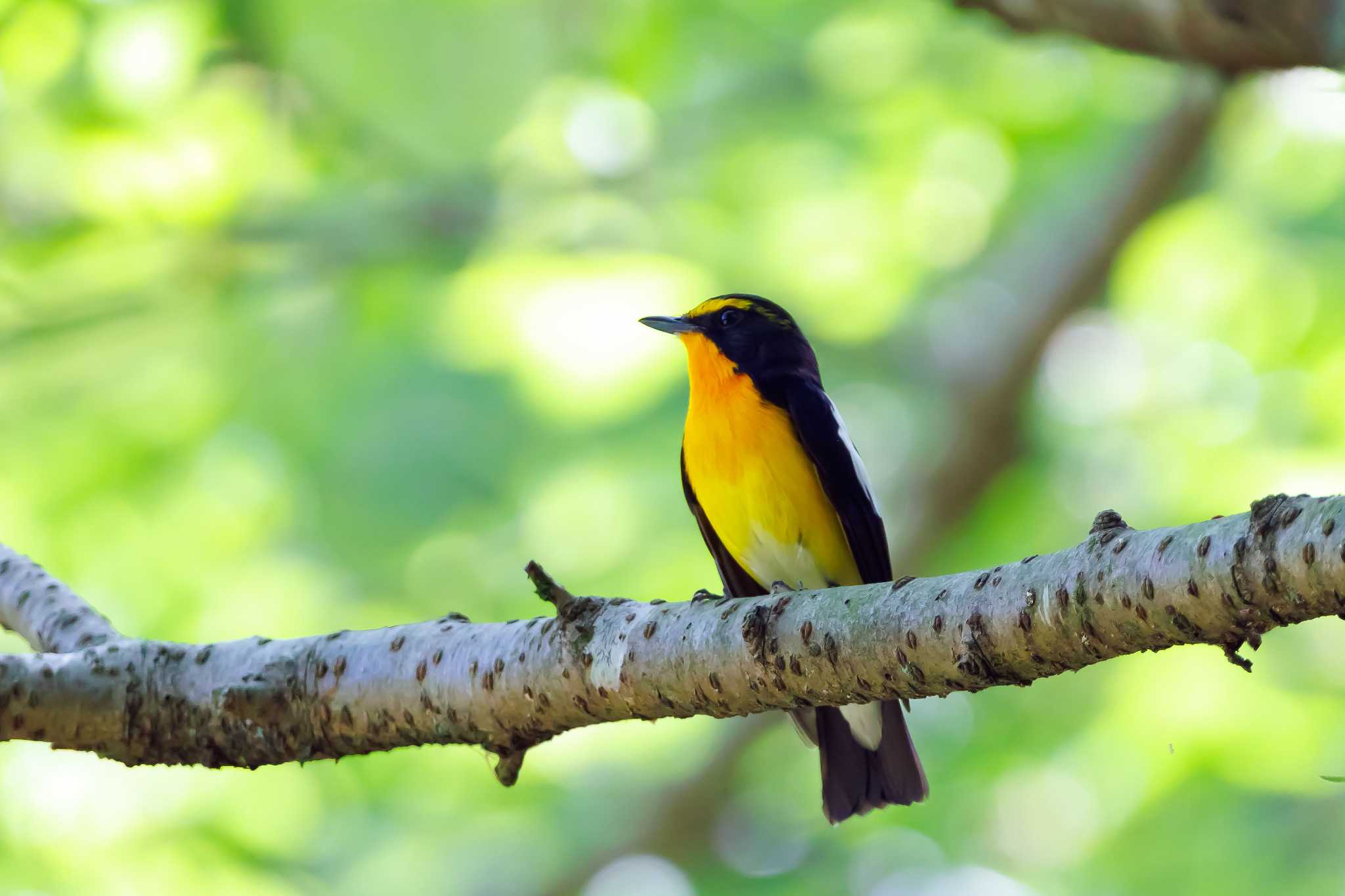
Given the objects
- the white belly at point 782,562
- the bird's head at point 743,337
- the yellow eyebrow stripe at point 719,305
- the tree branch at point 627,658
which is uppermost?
the yellow eyebrow stripe at point 719,305

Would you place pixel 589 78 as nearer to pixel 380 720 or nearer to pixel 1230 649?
pixel 380 720

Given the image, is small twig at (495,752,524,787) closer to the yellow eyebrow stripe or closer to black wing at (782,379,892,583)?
black wing at (782,379,892,583)

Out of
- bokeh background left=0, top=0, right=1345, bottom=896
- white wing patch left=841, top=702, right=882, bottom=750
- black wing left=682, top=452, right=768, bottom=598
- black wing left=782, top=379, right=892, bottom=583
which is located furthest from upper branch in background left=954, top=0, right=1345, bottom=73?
bokeh background left=0, top=0, right=1345, bottom=896

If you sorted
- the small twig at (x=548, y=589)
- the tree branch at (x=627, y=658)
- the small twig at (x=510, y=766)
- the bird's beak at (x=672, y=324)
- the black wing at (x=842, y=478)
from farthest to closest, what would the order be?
1. the bird's beak at (x=672, y=324)
2. the black wing at (x=842, y=478)
3. the small twig at (x=510, y=766)
4. the small twig at (x=548, y=589)
5. the tree branch at (x=627, y=658)

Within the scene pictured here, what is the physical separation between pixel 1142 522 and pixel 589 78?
14.9ft

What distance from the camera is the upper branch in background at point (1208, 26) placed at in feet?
7.55

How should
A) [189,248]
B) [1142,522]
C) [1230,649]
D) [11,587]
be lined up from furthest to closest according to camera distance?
[1142,522]
[189,248]
[11,587]
[1230,649]

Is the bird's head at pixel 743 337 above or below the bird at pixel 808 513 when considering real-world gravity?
above

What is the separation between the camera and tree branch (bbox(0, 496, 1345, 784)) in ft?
7.46

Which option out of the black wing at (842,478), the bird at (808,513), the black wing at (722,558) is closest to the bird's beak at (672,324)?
the bird at (808,513)

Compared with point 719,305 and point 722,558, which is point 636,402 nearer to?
point 719,305

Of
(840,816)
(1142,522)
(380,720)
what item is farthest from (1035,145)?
(380,720)

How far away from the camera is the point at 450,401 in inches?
328

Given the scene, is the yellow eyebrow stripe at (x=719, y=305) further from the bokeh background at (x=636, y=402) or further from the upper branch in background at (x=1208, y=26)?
the upper branch in background at (x=1208, y=26)
